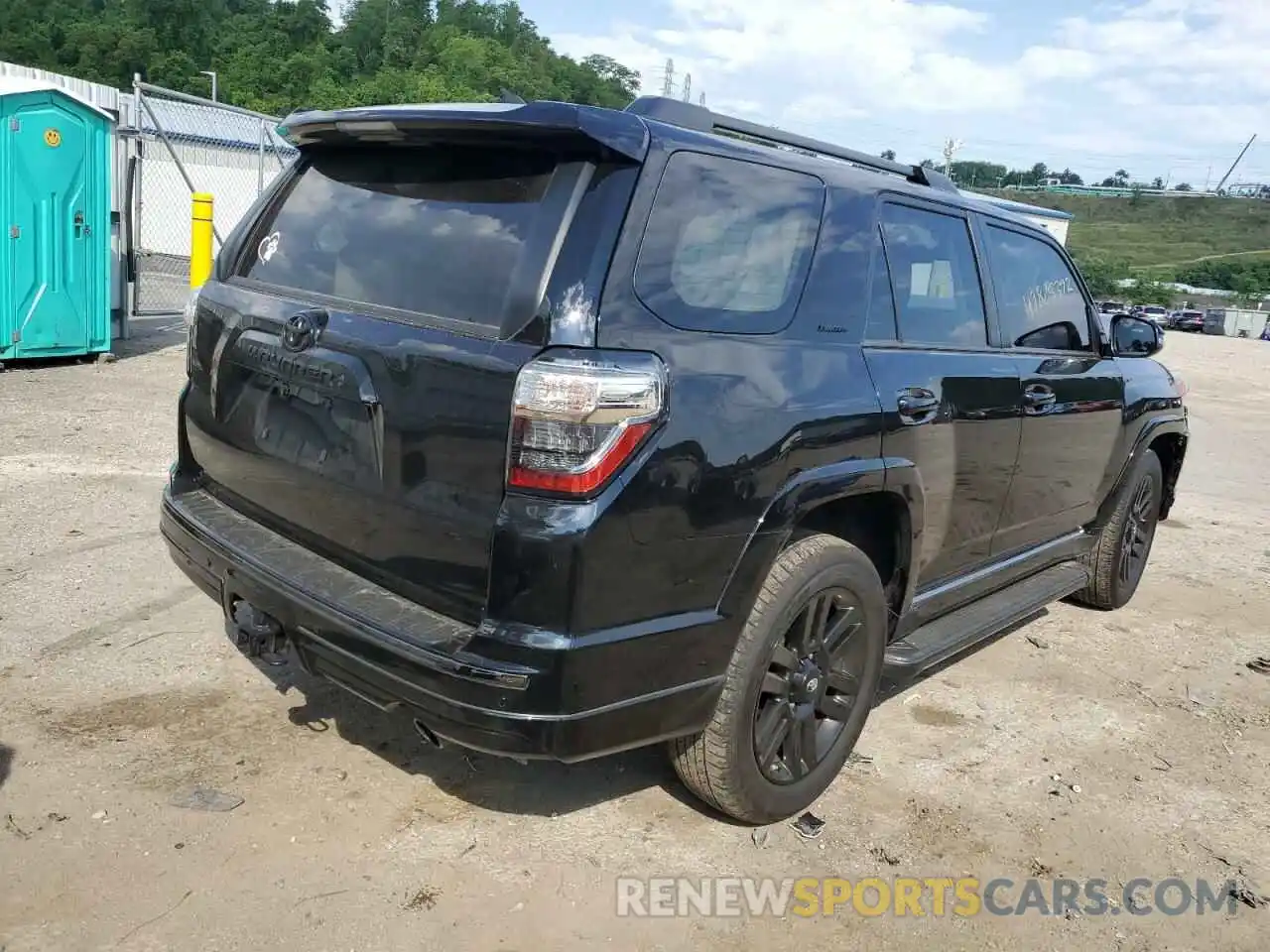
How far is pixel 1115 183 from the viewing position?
505ft

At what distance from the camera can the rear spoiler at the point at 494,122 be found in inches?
100

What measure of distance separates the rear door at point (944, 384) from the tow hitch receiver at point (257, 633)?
1.81 m

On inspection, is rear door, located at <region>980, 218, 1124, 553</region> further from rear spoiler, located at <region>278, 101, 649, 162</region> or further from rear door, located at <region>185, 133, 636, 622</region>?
rear door, located at <region>185, 133, 636, 622</region>

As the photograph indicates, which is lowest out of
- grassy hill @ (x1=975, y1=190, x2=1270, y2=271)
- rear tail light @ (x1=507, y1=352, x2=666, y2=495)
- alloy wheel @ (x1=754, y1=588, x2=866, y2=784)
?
alloy wheel @ (x1=754, y1=588, x2=866, y2=784)

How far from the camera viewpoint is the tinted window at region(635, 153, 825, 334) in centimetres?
265

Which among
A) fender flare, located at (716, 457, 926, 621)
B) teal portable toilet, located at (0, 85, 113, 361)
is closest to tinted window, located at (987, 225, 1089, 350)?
fender flare, located at (716, 457, 926, 621)

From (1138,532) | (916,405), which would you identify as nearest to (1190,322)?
(1138,532)

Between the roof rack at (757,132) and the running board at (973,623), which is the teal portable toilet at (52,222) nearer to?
the roof rack at (757,132)

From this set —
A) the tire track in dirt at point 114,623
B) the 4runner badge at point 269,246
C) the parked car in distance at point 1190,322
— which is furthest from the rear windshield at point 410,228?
the parked car in distance at point 1190,322

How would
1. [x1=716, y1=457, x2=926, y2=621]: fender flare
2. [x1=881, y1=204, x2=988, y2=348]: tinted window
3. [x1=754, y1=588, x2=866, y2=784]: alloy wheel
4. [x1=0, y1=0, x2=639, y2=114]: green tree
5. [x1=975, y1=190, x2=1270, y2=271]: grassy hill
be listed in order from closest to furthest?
[x1=716, y1=457, x2=926, y2=621]: fender flare
[x1=754, y1=588, x2=866, y2=784]: alloy wheel
[x1=881, y1=204, x2=988, y2=348]: tinted window
[x1=0, y1=0, x2=639, y2=114]: green tree
[x1=975, y1=190, x2=1270, y2=271]: grassy hill

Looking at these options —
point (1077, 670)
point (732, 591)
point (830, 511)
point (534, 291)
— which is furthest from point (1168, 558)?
point (534, 291)

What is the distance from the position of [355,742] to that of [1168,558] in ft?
17.7

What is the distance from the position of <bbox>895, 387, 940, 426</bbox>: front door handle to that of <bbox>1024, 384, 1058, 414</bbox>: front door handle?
78 centimetres

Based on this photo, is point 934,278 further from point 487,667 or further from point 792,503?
point 487,667
